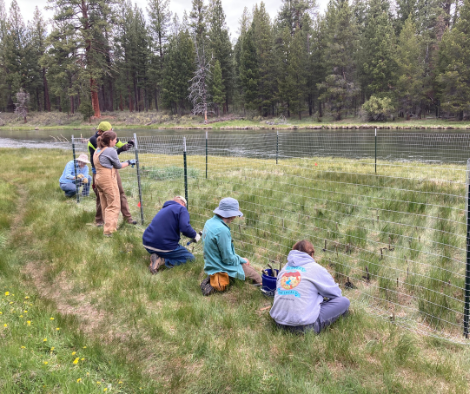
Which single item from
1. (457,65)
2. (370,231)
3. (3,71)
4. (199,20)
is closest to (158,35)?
(199,20)

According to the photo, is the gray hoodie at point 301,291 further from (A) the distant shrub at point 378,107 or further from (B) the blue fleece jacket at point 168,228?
(A) the distant shrub at point 378,107

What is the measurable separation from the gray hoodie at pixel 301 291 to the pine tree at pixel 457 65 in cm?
4050

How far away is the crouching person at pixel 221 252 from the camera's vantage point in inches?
157

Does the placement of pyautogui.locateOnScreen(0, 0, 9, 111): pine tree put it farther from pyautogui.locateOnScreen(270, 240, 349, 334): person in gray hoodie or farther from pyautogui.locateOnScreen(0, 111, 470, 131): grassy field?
pyautogui.locateOnScreen(270, 240, 349, 334): person in gray hoodie

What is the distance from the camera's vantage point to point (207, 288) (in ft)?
13.3

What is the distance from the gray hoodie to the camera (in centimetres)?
312

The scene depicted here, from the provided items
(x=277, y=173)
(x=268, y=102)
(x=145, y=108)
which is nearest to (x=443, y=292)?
(x=277, y=173)

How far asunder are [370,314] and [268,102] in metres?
47.8

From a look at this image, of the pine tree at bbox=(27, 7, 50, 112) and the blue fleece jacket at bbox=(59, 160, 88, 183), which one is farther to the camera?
the pine tree at bbox=(27, 7, 50, 112)

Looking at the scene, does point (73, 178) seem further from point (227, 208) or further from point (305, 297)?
point (305, 297)

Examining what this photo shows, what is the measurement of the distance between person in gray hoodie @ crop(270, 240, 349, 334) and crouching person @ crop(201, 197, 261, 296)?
2.97ft

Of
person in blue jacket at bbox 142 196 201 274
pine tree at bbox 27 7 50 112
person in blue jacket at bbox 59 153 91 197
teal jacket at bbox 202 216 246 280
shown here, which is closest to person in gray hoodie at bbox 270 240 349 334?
teal jacket at bbox 202 216 246 280

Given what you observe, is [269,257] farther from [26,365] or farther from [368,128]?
[368,128]

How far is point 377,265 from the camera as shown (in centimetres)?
457
